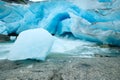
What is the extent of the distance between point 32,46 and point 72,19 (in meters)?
1.98

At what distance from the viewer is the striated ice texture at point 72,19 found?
373cm

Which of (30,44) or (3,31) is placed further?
(3,31)

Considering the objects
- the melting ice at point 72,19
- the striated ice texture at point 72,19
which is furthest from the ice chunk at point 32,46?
the striated ice texture at point 72,19

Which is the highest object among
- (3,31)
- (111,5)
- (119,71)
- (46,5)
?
(119,71)

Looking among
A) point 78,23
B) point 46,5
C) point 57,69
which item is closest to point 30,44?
point 57,69

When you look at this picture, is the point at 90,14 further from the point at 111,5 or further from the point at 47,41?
the point at 47,41

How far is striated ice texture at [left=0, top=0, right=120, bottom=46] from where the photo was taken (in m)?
3.73

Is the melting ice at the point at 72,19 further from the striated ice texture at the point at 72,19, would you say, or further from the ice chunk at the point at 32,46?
the ice chunk at the point at 32,46

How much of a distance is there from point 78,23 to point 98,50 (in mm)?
1018

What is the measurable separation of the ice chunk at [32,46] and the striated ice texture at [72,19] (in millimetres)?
1493

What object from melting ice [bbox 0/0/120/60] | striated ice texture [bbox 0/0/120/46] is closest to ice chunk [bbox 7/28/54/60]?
melting ice [bbox 0/0/120/60]

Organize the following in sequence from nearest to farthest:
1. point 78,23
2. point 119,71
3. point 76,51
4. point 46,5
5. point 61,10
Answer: point 119,71, point 76,51, point 78,23, point 61,10, point 46,5

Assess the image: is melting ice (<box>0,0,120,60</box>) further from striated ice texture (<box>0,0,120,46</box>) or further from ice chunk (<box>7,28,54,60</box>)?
ice chunk (<box>7,28,54,60</box>)

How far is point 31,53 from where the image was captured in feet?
7.77
